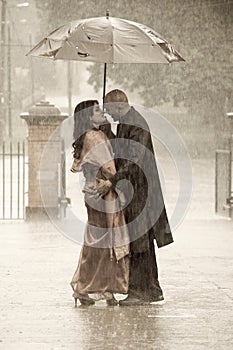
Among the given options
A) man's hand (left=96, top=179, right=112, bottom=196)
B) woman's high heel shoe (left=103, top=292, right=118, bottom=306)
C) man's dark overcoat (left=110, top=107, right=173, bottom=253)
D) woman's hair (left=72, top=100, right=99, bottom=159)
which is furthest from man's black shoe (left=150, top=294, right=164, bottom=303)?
woman's hair (left=72, top=100, right=99, bottom=159)

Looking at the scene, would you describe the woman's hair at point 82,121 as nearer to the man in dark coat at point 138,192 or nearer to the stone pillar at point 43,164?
the man in dark coat at point 138,192

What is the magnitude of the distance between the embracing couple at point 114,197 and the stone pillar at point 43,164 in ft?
25.9

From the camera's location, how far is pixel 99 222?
1009 centimetres

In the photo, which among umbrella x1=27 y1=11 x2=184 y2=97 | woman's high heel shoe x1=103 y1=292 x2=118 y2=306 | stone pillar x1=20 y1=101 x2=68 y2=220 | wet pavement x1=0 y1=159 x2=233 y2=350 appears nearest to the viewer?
wet pavement x1=0 y1=159 x2=233 y2=350

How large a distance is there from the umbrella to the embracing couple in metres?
0.62

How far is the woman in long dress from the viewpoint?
10031 mm

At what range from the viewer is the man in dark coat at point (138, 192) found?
10039 millimetres

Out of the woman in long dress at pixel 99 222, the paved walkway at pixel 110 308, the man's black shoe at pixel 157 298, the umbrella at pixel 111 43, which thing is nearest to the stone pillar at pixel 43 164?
the paved walkway at pixel 110 308

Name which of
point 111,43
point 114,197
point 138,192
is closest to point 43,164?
point 111,43

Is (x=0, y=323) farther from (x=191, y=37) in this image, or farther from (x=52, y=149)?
(x=191, y=37)

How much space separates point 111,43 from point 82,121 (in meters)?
0.84

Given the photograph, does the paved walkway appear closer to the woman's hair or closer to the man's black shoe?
the man's black shoe

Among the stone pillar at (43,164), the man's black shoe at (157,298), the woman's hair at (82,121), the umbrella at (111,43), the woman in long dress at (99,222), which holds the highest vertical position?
the umbrella at (111,43)

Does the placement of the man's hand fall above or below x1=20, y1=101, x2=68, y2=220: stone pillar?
above
